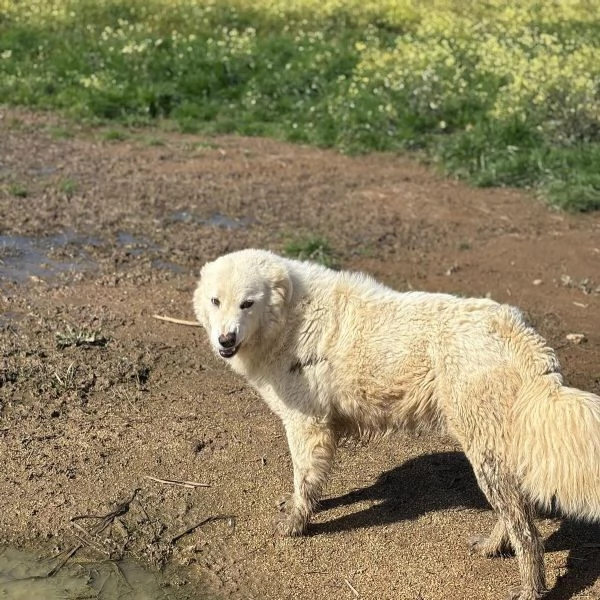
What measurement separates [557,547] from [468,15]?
728 inches

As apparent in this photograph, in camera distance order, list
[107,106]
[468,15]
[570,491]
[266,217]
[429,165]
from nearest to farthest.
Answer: [570,491]
[266,217]
[429,165]
[107,106]
[468,15]

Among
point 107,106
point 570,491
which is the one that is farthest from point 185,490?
point 107,106

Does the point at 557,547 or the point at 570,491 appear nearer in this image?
the point at 570,491

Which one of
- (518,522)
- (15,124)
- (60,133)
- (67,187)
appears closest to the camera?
(518,522)

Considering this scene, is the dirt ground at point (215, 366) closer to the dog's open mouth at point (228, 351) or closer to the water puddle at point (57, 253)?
the water puddle at point (57, 253)

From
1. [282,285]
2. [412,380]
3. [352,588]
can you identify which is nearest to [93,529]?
[352,588]

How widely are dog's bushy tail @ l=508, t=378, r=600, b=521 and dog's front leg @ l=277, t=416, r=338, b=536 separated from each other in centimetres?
131

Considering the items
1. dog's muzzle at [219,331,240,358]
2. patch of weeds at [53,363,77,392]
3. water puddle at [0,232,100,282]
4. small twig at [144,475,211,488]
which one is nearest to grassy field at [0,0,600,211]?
water puddle at [0,232,100,282]

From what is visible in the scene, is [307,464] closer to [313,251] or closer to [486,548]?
[486,548]

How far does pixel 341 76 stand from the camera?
1722 centimetres

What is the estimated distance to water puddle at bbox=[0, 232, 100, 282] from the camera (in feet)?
31.0

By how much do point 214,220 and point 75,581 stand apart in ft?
21.7

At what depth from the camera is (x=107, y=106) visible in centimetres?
1570

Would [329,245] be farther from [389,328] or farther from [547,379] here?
[547,379]
